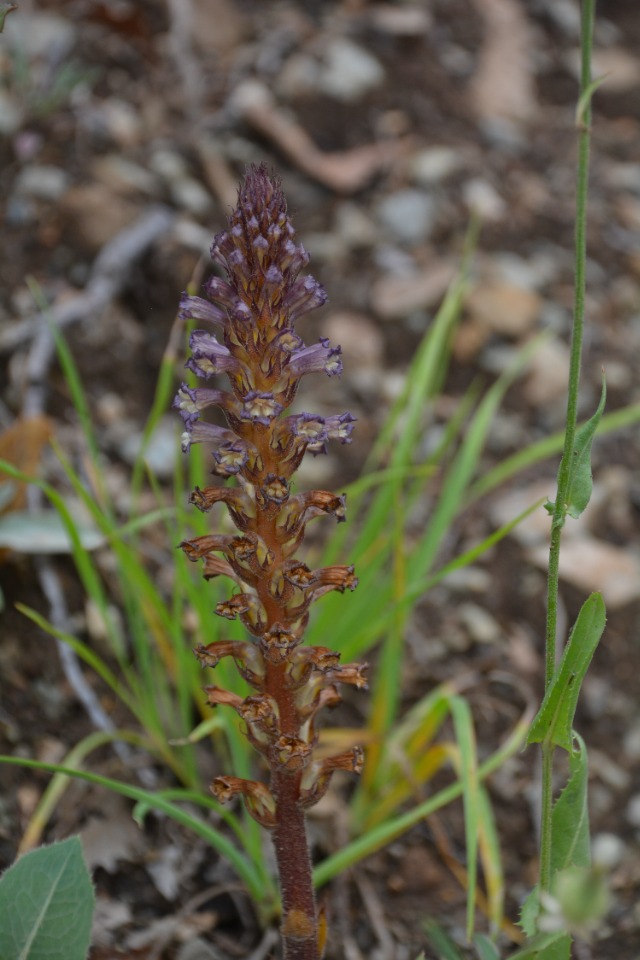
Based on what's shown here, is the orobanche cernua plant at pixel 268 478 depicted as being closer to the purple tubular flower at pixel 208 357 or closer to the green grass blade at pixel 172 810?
the purple tubular flower at pixel 208 357

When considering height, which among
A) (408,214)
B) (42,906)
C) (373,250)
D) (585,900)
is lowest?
(585,900)

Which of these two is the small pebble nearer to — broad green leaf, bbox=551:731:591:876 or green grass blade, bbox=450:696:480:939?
green grass blade, bbox=450:696:480:939

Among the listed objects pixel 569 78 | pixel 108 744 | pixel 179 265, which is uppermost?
pixel 569 78

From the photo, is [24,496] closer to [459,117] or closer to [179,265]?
[179,265]

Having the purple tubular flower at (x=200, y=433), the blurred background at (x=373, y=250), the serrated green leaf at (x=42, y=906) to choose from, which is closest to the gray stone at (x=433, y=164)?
the blurred background at (x=373, y=250)

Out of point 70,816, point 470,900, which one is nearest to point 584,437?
point 470,900

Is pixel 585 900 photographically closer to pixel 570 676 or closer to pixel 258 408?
pixel 570 676

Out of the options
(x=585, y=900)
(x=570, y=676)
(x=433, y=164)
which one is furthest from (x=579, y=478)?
(x=433, y=164)
